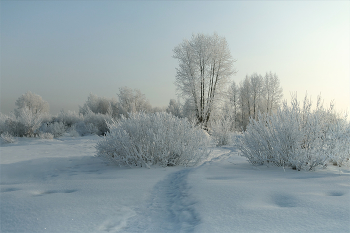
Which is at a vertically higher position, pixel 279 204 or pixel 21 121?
pixel 21 121

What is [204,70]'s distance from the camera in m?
16.6

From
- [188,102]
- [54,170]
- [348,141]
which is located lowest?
[54,170]

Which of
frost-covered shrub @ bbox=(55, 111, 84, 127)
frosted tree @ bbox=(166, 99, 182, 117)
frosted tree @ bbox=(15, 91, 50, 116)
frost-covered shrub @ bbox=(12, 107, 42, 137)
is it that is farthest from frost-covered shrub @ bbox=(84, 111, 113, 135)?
frosted tree @ bbox=(15, 91, 50, 116)

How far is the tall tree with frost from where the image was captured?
642 inches

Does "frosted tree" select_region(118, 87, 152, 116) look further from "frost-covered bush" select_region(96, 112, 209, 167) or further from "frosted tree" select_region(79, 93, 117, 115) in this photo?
"frost-covered bush" select_region(96, 112, 209, 167)

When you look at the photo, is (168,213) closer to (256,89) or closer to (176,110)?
(176,110)

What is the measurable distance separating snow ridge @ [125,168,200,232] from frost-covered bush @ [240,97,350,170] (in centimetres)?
199

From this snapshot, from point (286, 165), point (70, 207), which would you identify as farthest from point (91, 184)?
point (286, 165)

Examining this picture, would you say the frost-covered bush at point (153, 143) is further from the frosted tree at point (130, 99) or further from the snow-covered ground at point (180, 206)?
the frosted tree at point (130, 99)

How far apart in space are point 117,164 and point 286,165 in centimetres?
324

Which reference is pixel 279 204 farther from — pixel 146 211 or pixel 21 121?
pixel 21 121

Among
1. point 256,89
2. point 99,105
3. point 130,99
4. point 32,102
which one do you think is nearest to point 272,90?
point 256,89

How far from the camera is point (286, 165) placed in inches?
151

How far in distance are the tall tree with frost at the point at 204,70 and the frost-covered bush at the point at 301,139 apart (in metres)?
12.2
